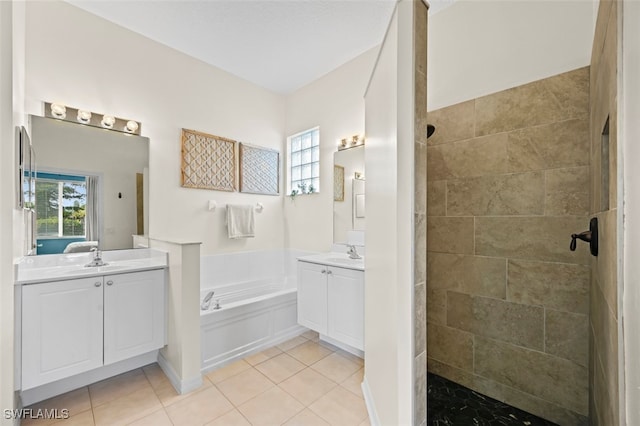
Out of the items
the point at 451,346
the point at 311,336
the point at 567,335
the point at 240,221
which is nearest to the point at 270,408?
the point at 311,336

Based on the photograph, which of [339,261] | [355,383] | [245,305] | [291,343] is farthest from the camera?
[291,343]

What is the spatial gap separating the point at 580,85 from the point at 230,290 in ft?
11.3

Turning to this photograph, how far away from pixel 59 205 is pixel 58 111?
754mm

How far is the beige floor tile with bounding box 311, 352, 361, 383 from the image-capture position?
6.91ft

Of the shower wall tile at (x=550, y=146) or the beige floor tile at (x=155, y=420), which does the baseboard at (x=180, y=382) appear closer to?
the beige floor tile at (x=155, y=420)

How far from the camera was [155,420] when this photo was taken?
5.42ft

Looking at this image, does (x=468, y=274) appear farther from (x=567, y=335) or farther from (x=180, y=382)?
(x=180, y=382)

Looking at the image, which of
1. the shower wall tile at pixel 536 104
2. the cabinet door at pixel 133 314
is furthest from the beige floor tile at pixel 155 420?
the shower wall tile at pixel 536 104

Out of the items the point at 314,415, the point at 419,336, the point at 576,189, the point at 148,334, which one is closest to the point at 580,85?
the point at 576,189

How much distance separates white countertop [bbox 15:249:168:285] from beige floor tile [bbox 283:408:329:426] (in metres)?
1.47

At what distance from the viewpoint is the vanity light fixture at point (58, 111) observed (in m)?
2.10

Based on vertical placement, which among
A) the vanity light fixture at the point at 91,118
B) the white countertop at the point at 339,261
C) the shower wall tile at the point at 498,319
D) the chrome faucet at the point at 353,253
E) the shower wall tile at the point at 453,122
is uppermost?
the vanity light fixture at the point at 91,118

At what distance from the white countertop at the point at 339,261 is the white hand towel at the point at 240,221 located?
99cm

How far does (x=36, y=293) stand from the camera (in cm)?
162
